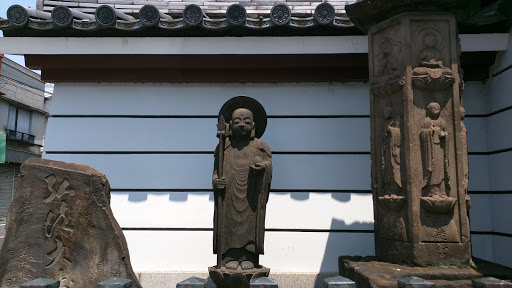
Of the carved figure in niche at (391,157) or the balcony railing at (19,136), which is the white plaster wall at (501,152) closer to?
the carved figure in niche at (391,157)

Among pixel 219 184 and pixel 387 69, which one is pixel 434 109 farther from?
pixel 219 184

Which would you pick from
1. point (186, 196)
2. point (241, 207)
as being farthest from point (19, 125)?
point (241, 207)

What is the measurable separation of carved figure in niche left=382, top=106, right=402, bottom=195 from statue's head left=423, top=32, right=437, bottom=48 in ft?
3.12

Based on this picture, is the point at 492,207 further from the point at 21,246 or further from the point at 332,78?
the point at 21,246

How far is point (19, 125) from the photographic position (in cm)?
2359

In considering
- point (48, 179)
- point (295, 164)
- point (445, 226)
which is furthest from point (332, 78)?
point (48, 179)

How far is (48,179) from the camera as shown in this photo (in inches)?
178

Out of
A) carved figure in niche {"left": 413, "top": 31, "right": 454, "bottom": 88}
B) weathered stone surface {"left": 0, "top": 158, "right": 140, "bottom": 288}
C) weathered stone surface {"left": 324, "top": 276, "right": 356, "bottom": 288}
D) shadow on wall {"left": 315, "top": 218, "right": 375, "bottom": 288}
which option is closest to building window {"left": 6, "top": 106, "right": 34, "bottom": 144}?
weathered stone surface {"left": 0, "top": 158, "right": 140, "bottom": 288}

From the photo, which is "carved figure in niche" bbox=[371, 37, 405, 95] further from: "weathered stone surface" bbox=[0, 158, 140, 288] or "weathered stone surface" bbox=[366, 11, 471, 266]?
"weathered stone surface" bbox=[0, 158, 140, 288]

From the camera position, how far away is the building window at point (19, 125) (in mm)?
22641

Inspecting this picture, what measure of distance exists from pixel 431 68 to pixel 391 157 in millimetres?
1266

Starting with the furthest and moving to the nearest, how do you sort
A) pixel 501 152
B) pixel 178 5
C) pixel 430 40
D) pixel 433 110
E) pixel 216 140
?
pixel 178 5, pixel 216 140, pixel 501 152, pixel 430 40, pixel 433 110

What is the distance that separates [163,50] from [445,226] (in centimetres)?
478

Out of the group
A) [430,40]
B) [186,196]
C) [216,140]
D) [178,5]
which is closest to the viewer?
[430,40]
